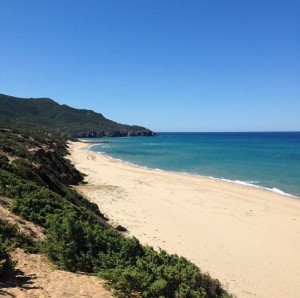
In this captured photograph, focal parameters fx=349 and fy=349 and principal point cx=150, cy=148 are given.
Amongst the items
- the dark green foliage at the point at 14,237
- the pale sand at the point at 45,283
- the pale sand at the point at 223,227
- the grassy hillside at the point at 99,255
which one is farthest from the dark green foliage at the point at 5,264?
the pale sand at the point at 223,227

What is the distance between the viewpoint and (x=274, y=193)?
108 feet

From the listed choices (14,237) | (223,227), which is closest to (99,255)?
(14,237)

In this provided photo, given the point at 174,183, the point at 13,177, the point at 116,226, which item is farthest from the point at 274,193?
the point at 13,177

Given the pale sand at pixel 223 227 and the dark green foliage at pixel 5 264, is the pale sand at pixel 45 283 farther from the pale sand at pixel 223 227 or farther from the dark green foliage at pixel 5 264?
the pale sand at pixel 223 227

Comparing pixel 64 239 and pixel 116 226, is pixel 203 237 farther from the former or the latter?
pixel 64 239

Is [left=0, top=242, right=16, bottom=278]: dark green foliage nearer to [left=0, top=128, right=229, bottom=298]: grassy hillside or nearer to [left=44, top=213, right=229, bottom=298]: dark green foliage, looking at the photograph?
[left=0, top=128, right=229, bottom=298]: grassy hillside

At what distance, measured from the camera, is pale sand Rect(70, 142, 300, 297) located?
13.2 metres

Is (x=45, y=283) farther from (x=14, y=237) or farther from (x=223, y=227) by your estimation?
(x=223, y=227)

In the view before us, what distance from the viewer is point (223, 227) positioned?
1972 centimetres

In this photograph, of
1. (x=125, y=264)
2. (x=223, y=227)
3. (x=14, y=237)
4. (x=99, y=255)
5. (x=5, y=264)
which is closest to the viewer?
(x=5, y=264)

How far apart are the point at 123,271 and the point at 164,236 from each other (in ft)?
30.2

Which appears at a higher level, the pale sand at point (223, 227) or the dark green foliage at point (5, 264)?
the dark green foliage at point (5, 264)

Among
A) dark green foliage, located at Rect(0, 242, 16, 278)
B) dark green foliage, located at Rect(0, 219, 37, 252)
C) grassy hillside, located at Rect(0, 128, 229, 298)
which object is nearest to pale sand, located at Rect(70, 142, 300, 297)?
grassy hillside, located at Rect(0, 128, 229, 298)

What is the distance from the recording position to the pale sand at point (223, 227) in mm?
13156
